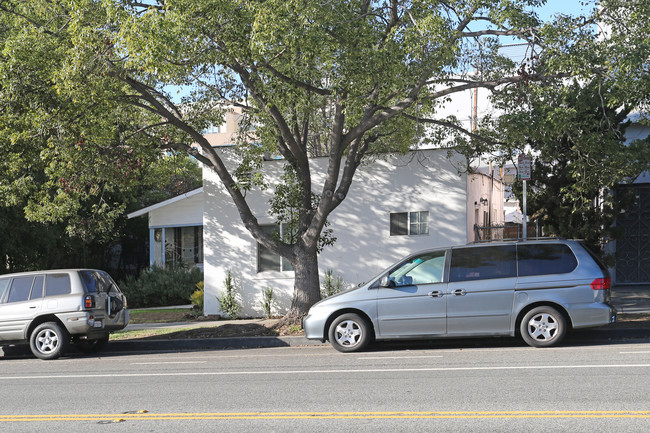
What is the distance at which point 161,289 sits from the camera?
24.2 metres

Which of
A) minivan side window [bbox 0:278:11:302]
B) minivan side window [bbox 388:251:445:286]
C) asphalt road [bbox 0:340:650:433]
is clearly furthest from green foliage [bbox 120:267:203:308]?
minivan side window [bbox 388:251:445:286]

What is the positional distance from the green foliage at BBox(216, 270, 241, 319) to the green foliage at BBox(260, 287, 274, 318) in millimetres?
694

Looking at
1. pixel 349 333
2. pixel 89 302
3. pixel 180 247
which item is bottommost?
pixel 349 333

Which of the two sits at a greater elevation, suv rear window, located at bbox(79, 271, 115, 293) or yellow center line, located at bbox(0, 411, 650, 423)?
suv rear window, located at bbox(79, 271, 115, 293)

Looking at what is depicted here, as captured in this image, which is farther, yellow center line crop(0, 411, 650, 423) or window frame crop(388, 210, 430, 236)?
window frame crop(388, 210, 430, 236)

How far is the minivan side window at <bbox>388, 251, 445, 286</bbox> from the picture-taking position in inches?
482

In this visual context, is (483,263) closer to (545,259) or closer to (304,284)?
(545,259)

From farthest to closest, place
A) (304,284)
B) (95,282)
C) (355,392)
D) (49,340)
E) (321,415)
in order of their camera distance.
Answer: (304,284) → (95,282) → (49,340) → (355,392) → (321,415)

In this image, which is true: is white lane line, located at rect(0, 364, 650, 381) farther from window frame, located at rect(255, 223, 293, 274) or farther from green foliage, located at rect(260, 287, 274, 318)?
window frame, located at rect(255, 223, 293, 274)

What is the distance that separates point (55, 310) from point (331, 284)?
277 inches

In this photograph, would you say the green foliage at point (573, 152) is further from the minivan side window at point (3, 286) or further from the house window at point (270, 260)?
the minivan side window at point (3, 286)

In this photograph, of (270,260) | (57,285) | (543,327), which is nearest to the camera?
(543,327)

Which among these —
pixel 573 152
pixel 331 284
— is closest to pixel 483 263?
pixel 573 152

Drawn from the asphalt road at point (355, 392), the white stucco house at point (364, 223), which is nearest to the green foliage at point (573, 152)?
the white stucco house at point (364, 223)
